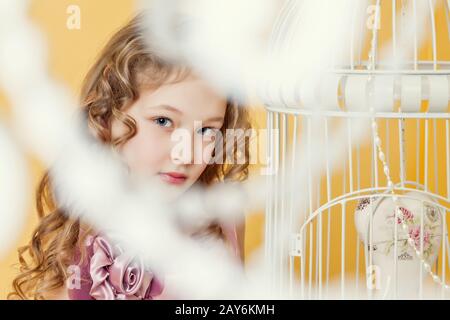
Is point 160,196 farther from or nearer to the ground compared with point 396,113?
nearer to the ground

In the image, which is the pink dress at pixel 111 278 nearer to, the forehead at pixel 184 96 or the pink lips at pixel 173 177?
the pink lips at pixel 173 177

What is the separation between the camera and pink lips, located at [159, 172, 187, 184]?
6.06 feet

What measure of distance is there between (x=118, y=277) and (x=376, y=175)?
0.73m

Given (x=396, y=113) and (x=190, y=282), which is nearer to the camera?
(x=396, y=113)

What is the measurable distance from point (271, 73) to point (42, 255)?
728mm

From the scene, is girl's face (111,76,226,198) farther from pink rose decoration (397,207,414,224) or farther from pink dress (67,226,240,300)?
pink rose decoration (397,207,414,224)

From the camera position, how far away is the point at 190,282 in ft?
6.11

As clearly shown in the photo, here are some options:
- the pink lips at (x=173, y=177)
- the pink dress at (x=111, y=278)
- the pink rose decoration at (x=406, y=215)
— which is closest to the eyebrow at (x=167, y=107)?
the pink lips at (x=173, y=177)

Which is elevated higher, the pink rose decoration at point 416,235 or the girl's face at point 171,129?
the girl's face at point 171,129

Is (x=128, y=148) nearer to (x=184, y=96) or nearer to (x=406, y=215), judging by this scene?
(x=184, y=96)

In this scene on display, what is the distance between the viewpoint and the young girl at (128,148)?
Result: 1809 millimetres

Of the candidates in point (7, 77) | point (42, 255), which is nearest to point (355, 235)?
point (42, 255)
